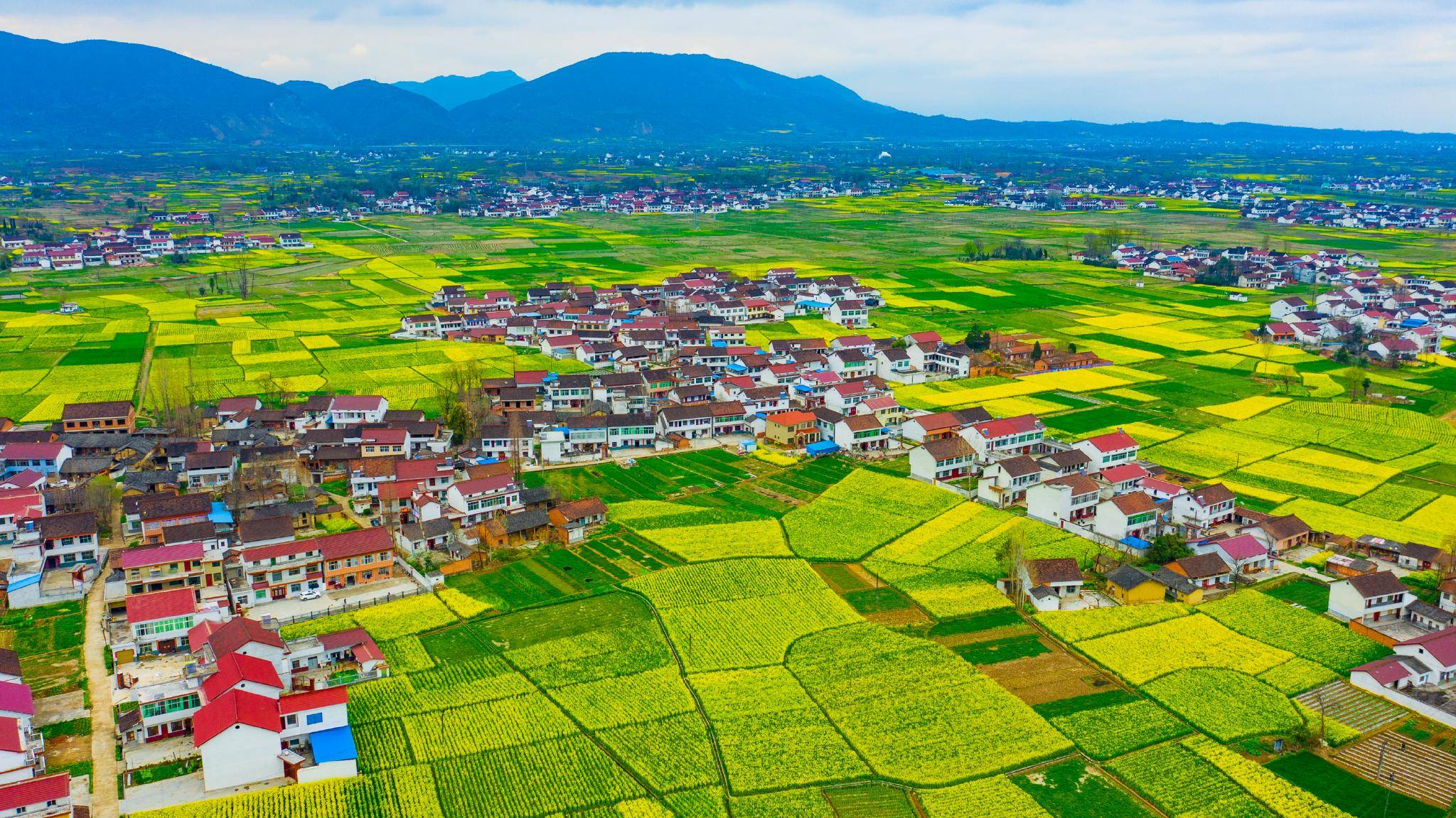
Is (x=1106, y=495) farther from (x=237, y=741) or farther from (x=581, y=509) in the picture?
(x=237, y=741)

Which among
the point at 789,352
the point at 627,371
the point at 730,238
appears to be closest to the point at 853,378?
the point at 789,352

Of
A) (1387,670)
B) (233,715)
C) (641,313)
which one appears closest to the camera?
(233,715)

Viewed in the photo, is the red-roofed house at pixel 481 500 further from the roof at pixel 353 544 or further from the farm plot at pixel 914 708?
the farm plot at pixel 914 708

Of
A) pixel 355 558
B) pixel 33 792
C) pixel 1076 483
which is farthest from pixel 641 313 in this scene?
pixel 33 792

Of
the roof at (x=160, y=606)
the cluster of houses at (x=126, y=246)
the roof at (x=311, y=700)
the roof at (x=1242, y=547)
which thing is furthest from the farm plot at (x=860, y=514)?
the cluster of houses at (x=126, y=246)

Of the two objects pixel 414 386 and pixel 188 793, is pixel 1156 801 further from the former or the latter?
pixel 414 386

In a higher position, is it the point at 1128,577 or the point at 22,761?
the point at 1128,577
